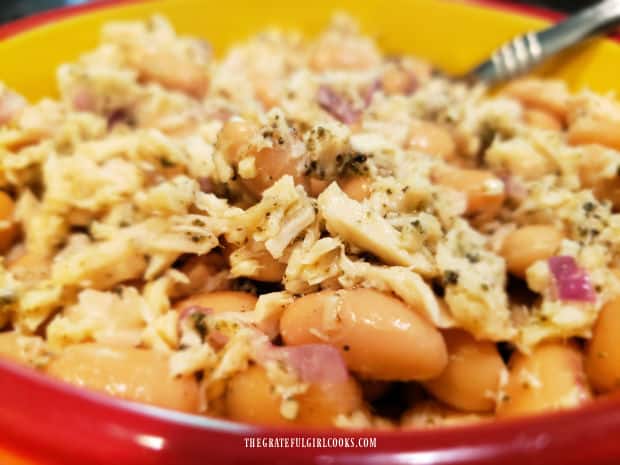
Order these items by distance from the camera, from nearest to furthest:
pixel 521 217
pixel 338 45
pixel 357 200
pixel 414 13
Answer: pixel 357 200 < pixel 521 217 < pixel 338 45 < pixel 414 13

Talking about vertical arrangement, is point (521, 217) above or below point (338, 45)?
below

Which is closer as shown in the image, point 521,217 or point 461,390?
point 461,390

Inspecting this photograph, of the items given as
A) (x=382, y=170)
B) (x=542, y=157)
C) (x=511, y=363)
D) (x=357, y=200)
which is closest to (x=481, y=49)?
(x=542, y=157)

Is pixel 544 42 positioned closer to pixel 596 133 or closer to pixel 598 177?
pixel 596 133

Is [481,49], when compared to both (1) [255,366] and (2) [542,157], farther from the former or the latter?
(1) [255,366]

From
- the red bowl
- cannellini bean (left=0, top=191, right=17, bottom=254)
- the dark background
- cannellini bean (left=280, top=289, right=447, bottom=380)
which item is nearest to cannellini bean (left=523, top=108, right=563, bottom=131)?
cannellini bean (left=280, top=289, right=447, bottom=380)

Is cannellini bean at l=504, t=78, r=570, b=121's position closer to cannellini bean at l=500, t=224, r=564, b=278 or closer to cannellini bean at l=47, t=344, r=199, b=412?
cannellini bean at l=500, t=224, r=564, b=278

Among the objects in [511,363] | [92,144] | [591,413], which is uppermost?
[92,144]

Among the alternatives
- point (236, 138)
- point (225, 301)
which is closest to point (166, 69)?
point (236, 138)
